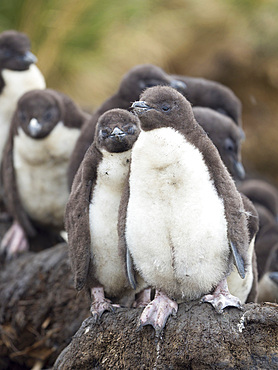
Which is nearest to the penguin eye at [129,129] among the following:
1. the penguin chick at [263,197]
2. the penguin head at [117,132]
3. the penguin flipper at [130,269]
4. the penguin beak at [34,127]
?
the penguin head at [117,132]

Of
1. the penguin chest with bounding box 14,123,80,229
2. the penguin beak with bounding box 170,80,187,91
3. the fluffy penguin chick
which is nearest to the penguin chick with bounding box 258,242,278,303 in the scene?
the penguin beak with bounding box 170,80,187,91

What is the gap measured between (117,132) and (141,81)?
5.65ft

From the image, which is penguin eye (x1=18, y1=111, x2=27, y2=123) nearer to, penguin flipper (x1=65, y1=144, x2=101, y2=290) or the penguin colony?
the penguin colony

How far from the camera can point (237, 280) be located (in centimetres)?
496

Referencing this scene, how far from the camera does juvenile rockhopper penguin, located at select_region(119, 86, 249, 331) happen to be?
4258 mm


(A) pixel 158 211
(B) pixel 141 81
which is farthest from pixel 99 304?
(B) pixel 141 81

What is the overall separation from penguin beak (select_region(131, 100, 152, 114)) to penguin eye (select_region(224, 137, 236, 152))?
1850 mm

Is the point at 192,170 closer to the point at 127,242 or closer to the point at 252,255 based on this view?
the point at 127,242

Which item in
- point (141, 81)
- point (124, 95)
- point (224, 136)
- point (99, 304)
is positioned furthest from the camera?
point (141, 81)

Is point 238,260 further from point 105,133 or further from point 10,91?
point 10,91

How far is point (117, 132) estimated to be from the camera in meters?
4.64

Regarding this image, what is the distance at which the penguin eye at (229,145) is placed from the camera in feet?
19.7

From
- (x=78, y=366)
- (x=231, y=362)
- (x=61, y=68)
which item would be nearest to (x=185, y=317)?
(x=231, y=362)

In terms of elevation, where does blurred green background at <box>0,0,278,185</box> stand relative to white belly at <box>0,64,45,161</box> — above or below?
below
